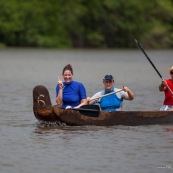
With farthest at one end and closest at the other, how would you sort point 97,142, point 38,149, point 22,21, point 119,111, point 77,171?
point 22,21 < point 119,111 < point 97,142 < point 38,149 < point 77,171

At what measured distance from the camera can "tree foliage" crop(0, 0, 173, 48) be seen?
2963 inches

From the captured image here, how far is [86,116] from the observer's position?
16.8m

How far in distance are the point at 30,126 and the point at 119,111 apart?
195 centimetres

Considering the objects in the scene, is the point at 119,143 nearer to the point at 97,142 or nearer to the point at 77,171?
the point at 97,142

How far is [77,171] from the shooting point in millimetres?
12312

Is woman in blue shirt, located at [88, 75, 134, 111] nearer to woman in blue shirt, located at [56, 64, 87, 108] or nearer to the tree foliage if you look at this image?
woman in blue shirt, located at [56, 64, 87, 108]

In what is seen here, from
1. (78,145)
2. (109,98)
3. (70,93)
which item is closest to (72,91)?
(70,93)

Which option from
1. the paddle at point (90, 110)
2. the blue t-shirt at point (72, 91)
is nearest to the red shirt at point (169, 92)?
the paddle at point (90, 110)

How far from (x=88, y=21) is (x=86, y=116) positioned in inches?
2439

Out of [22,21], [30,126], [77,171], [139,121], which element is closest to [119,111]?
[139,121]

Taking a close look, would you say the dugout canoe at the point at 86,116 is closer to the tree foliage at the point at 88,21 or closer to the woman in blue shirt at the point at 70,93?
the woman in blue shirt at the point at 70,93

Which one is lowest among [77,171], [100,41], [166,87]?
[77,171]

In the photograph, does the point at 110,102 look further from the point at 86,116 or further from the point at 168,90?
the point at 168,90

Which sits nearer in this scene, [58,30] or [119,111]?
[119,111]
